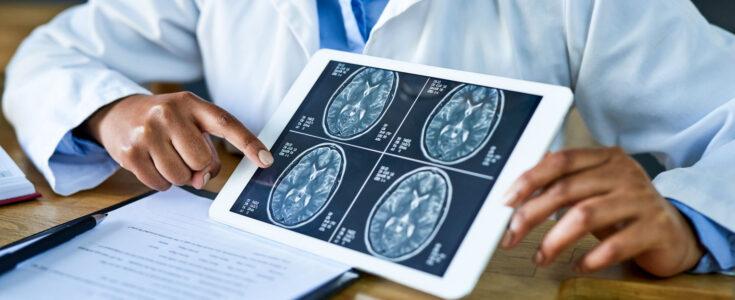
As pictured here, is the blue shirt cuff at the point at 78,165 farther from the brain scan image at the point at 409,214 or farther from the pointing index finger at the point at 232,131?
the brain scan image at the point at 409,214

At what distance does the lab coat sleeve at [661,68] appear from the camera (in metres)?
0.76

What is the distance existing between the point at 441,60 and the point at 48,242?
427mm

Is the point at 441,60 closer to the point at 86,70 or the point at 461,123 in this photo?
the point at 461,123

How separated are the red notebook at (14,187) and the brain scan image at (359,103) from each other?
318 millimetres

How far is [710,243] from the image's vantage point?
0.60 m

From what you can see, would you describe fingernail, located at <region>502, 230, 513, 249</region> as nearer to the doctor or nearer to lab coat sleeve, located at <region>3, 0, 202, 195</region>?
the doctor

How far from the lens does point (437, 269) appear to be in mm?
540

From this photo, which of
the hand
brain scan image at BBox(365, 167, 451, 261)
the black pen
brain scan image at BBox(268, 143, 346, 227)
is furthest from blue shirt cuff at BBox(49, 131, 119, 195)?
the hand

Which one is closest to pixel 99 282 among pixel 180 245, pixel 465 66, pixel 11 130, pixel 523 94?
pixel 180 245

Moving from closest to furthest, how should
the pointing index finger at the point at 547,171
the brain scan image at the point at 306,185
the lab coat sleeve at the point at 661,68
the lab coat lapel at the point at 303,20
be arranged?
1. the pointing index finger at the point at 547,171
2. the brain scan image at the point at 306,185
3. the lab coat sleeve at the point at 661,68
4. the lab coat lapel at the point at 303,20

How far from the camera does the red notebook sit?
0.77 metres

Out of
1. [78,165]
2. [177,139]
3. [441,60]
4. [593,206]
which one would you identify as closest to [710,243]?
[593,206]

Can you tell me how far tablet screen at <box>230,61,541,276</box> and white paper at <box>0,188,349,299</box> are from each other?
0.03m

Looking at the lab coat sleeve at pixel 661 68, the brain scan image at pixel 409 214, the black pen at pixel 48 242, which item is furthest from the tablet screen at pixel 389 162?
the lab coat sleeve at pixel 661 68
